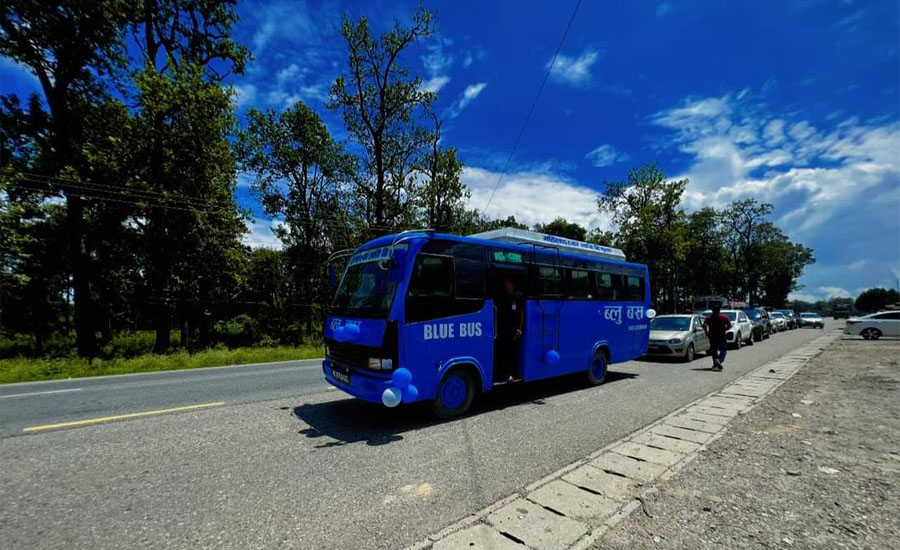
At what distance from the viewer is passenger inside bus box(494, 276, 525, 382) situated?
7.01 m

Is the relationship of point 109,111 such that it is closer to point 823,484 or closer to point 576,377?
point 576,377

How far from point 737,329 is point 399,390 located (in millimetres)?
20096

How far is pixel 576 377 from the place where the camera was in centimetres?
983

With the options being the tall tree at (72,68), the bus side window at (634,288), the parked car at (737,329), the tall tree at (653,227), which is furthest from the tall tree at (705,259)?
the tall tree at (72,68)

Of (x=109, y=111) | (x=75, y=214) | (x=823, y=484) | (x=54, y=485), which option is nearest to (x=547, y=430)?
(x=823, y=484)

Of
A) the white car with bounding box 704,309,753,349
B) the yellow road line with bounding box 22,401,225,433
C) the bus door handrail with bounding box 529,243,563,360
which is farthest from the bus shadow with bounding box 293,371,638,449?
the white car with bounding box 704,309,753,349

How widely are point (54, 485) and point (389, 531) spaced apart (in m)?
3.73

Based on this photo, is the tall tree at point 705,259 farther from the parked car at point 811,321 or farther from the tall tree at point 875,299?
the tall tree at point 875,299

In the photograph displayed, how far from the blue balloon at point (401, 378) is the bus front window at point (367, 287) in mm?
858

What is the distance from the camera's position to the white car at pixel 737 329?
58.9 ft

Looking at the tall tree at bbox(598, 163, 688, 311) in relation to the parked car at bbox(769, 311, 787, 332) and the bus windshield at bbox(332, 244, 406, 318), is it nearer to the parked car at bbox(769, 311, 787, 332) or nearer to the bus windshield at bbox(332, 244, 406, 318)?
the parked car at bbox(769, 311, 787, 332)

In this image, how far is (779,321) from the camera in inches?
1377

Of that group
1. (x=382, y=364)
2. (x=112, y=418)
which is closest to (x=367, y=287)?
(x=382, y=364)

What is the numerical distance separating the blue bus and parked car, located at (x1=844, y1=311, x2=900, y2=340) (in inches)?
1059
